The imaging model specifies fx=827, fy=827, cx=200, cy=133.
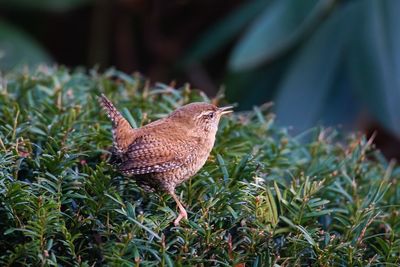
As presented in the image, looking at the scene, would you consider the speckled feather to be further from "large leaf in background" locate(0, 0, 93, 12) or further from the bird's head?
"large leaf in background" locate(0, 0, 93, 12)

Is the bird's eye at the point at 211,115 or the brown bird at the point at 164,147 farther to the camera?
the bird's eye at the point at 211,115

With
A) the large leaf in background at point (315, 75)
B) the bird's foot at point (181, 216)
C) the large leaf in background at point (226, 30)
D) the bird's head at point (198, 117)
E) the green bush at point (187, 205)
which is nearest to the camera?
the green bush at point (187, 205)

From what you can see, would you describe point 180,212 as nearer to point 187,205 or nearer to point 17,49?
point 187,205

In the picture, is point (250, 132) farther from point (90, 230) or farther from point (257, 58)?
point (257, 58)

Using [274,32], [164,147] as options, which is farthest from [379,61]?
[164,147]

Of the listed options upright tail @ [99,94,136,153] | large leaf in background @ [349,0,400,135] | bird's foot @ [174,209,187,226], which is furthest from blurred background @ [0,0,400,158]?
bird's foot @ [174,209,187,226]

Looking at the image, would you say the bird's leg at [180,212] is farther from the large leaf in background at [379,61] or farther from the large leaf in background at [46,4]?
the large leaf in background at [46,4]

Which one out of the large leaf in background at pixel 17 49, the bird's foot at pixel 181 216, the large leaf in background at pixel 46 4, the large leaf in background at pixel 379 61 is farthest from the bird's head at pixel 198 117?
the large leaf in background at pixel 46 4

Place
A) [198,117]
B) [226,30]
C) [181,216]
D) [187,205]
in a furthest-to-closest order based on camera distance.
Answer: [226,30]
[198,117]
[187,205]
[181,216]
